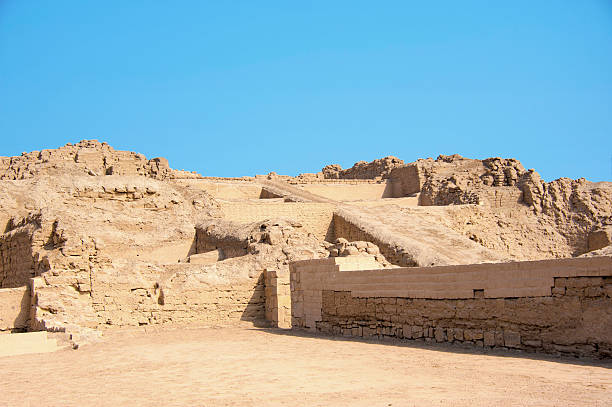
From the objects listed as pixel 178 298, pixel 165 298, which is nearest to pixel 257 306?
pixel 178 298

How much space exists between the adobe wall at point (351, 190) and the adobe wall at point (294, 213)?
1079 cm

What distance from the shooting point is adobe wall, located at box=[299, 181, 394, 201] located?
108ft

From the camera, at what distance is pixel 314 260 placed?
11.4 metres

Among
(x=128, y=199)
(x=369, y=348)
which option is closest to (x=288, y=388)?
(x=369, y=348)

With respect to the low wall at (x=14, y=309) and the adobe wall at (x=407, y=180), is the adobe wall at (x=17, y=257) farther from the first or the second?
the adobe wall at (x=407, y=180)

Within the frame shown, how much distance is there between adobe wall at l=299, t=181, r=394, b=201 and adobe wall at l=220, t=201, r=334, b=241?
10.8m

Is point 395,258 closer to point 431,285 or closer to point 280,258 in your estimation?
point 280,258

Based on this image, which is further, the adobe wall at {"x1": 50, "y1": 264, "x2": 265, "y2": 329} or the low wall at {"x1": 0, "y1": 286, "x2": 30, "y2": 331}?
the adobe wall at {"x1": 50, "y1": 264, "x2": 265, "y2": 329}

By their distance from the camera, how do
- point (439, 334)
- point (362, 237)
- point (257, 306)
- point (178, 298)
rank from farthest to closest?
point (362, 237), point (257, 306), point (178, 298), point (439, 334)

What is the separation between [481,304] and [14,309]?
8.31m

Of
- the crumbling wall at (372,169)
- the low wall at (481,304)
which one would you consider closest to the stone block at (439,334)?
the low wall at (481,304)

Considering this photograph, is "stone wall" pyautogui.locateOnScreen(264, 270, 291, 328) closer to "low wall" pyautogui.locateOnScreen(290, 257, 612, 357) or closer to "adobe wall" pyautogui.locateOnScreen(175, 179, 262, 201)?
"low wall" pyautogui.locateOnScreen(290, 257, 612, 357)

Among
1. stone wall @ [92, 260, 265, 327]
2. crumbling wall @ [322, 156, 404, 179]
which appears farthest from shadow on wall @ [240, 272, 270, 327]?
crumbling wall @ [322, 156, 404, 179]

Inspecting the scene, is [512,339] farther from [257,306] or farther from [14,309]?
[14,309]
